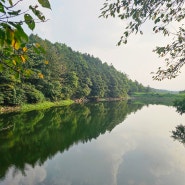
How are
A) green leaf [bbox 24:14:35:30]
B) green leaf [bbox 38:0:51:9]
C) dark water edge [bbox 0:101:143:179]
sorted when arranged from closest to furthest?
green leaf [bbox 38:0:51:9] < green leaf [bbox 24:14:35:30] < dark water edge [bbox 0:101:143:179]

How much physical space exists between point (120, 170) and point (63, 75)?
51.5 metres

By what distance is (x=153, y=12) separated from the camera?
6.23 meters

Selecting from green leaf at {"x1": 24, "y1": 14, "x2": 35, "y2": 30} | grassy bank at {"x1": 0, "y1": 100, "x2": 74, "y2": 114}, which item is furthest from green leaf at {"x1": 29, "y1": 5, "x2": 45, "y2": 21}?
grassy bank at {"x1": 0, "y1": 100, "x2": 74, "y2": 114}

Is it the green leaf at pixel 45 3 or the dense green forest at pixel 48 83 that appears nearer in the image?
the green leaf at pixel 45 3

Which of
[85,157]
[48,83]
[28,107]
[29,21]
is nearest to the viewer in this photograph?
[29,21]

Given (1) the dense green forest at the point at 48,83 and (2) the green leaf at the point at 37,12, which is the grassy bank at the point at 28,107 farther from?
(2) the green leaf at the point at 37,12

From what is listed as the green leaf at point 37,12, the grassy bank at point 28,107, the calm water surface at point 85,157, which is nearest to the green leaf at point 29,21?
the green leaf at point 37,12

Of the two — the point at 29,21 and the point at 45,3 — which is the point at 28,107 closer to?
the point at 29,21

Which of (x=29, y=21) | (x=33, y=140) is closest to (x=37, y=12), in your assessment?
(x=29, y=21)

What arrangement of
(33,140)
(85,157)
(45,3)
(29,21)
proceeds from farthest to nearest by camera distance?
(33,140), (85,157), (29,21), (45,3)

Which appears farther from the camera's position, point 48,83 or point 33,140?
point 48,83

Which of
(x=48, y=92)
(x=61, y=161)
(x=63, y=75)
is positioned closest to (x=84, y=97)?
(x=63, y=75)

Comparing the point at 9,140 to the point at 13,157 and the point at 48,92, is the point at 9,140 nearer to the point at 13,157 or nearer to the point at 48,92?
the point at 13,157

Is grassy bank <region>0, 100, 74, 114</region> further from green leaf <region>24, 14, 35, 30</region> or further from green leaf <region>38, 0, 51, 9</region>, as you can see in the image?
green leaf <region>38, 0, 51, 9</region>
